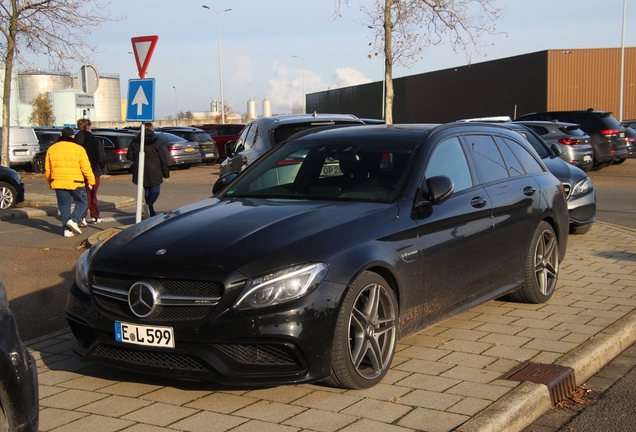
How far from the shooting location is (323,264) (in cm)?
435

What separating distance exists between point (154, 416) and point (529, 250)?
382 cm

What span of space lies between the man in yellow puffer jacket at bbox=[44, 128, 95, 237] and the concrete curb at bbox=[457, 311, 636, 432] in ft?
28.4

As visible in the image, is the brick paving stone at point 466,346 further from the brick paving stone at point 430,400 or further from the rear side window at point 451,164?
the rear side window at point 451,164

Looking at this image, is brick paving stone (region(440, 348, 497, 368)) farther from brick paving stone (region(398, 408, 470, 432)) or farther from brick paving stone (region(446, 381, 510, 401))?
brick paving stone (region(398, 408, 470, 432))

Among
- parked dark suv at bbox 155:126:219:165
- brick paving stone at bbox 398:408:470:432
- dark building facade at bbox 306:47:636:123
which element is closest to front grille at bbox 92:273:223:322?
brick paving stone at bbox 398:408:470:432

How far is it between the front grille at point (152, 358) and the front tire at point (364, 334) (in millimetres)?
794

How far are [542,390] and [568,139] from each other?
56.9 feet

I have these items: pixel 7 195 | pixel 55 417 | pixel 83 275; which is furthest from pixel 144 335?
pixel 7 195

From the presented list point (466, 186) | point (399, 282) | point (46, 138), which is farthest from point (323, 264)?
point (46, 138)

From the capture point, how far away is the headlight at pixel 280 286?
4188mm

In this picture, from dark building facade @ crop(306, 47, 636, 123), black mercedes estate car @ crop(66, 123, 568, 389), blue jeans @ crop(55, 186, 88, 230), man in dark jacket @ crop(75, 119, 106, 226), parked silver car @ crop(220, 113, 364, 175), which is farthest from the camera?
dark building facade @ crop(306, 47, 636, 123)

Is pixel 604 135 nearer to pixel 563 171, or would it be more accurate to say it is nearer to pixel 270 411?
pixel 563 171

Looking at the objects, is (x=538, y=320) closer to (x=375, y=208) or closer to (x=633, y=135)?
(x=375, y=208)

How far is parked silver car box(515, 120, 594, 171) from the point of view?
20453mm
